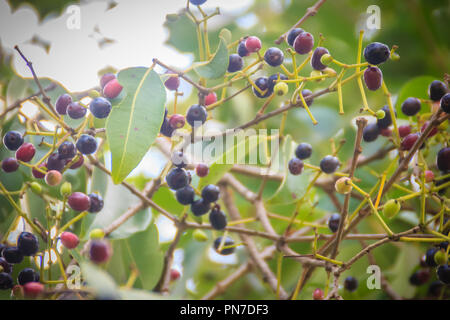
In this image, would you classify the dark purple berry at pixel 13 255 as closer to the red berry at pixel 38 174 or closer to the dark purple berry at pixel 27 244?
the dark purple berry at pixel 27 244

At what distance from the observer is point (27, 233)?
0.90 meters

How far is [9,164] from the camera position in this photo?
3.13 ft

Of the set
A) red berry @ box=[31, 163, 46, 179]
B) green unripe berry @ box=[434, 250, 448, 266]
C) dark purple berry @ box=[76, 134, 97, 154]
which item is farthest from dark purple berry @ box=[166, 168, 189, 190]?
green unripe berry @ box=[434, 250, 448, 266]

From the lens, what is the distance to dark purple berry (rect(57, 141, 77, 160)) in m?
0.88

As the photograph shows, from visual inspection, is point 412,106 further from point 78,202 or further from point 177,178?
point 78,202

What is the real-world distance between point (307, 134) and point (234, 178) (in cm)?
46

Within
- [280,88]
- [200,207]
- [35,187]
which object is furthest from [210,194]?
[35,187]

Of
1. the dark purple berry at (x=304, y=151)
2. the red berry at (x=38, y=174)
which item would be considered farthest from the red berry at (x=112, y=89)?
the dark purple berry at (x=304, y=151)

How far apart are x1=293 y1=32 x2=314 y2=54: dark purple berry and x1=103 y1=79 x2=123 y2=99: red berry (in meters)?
0.37

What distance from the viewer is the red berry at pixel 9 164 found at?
0.95m

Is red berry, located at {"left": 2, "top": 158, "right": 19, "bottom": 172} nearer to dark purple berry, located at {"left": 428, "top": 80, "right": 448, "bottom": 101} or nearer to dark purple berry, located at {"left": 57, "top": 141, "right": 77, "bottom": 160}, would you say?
dark purple berry, located at {"left": 57, "top": 141, "right": 77, "bottom": 160}

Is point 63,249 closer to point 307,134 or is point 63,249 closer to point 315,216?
point 315,216
